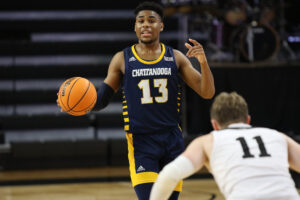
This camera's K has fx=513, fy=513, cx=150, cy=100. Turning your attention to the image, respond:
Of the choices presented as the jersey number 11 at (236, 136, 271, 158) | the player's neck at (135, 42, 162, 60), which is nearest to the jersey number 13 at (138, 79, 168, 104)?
the player's neck at (135, 42, 162, 60)

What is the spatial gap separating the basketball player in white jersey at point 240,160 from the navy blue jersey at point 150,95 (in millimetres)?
1020

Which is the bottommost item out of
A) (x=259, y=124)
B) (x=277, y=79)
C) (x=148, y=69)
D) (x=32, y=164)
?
(x=32, y=164)

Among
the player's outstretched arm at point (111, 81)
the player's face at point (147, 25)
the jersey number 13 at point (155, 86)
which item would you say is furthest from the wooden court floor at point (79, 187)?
the player's face at point (147, 25)

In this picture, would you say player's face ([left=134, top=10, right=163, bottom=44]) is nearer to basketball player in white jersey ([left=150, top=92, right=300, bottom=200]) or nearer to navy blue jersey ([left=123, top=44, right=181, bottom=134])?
navy blue jersey ([left=123, top=44, right=181, bottom=134])

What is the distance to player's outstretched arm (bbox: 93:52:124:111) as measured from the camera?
3.51 m

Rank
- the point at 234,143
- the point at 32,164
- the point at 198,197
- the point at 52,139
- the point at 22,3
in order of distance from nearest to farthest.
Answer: the point at 234,143
the point at 198,197
the point at 32,164
the point at 52,139
the point at 22,3

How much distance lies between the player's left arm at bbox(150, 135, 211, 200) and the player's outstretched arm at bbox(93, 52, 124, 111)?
1.35m

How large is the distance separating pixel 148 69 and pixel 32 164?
17.0 ft

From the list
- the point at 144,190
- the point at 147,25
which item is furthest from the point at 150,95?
the point at 144,190

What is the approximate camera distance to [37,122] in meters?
8.77

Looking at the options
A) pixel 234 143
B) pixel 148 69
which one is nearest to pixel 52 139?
pixel 148 69

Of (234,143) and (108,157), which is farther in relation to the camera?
(108,157)

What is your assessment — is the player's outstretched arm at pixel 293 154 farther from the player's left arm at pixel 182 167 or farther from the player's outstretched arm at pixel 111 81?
the player's outstretched arm at pixel 111 81

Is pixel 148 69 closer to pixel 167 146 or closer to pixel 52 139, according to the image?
pixel 167 146
